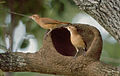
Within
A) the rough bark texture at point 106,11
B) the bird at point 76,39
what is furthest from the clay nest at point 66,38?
the rough bark texture at point 106,11

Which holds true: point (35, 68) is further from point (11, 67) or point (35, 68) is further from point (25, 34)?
point (25, 34)

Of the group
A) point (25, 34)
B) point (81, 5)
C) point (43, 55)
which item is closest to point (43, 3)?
point (25, 34)

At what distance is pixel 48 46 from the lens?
12.5 ft

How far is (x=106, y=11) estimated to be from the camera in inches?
Result: 120

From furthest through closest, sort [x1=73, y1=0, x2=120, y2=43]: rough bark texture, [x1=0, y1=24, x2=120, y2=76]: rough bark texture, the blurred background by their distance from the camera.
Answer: the blurred background → [x1=0, y1=24, x2=120, y2=76]: rough bark texture → [x1=73, y1=0, x2=120, y2=43]: rough bark texture

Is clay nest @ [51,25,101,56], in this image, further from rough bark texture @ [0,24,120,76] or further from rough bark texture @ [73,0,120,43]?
rough bark texture @ [73,0,120,43]

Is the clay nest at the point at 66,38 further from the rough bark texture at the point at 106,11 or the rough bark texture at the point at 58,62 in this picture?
the rough bark texture at the point at 106,11

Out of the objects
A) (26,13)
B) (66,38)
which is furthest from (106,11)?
(26,13)

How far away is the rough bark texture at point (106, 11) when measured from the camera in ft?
9.99

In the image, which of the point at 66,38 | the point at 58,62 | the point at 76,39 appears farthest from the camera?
the point at 66,38

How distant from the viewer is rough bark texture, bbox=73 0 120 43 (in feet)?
9.99

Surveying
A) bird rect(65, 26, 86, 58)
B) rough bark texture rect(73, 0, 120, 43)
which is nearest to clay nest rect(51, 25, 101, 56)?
bird rect(65, 26, 86, 58)

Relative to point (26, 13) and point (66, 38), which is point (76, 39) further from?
point (26, 13)

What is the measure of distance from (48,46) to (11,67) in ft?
1.38
